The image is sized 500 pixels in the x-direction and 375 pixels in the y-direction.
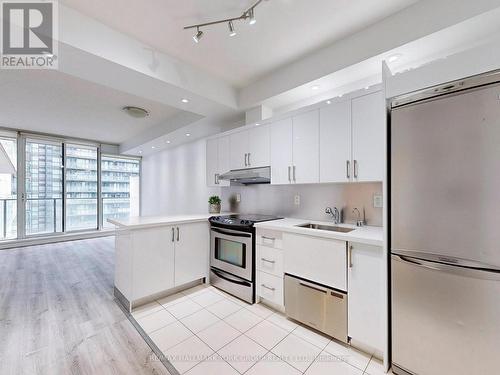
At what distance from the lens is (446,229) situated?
1.29 metres

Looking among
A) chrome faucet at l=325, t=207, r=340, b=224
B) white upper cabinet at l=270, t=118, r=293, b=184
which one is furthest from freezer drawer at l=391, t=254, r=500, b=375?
white upper cabinet at l=270, t=118, r=293, b=184

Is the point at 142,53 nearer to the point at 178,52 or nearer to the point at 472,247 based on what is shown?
the point at 178,52

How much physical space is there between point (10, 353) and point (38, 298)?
1.14 meters

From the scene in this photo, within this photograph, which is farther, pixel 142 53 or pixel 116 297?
pixel 116 297

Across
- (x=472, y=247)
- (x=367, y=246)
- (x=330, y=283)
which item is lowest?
(x=330, y=283)

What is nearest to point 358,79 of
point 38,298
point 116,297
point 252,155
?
point 252,155

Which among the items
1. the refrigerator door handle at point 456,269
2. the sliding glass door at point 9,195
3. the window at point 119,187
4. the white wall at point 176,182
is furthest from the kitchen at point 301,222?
the window at point 119,187

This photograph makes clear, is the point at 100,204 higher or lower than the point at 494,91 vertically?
lower

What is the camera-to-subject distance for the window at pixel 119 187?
6691mm

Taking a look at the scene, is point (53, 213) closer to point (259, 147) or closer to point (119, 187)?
point (119, 187)

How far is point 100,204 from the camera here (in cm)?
646

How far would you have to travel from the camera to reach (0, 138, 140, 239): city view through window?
5109 mm

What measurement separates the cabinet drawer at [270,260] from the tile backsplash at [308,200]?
69cm

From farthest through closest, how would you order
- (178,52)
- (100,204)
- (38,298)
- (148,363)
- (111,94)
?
(100,204) < (111,94) < (38,298) < (178,52) < (148,363)
